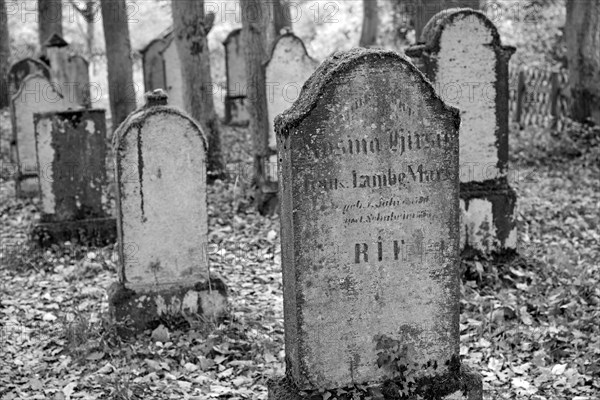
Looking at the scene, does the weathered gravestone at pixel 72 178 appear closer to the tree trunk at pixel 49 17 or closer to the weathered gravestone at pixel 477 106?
the weathered gravestone at pixel 477 106

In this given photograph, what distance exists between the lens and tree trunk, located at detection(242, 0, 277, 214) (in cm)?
1098

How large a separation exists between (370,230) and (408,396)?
992 mm

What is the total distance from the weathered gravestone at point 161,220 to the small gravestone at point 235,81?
11084mm

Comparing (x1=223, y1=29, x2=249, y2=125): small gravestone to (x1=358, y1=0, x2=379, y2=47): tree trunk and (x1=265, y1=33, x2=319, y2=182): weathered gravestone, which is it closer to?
(x1=265, y1=33, x2=319, y2=182): weathered gravestone

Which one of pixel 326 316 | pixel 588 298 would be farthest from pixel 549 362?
pixel 326 316

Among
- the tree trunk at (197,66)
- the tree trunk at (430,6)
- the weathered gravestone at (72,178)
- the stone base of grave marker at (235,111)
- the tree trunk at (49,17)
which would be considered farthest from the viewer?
the tree trunk at (49,17)

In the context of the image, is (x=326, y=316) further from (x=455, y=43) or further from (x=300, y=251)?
(x=455, y=43)

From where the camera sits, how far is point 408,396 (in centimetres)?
464

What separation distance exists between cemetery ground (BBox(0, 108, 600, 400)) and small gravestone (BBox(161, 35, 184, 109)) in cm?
684

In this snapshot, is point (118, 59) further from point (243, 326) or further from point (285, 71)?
point (243, 326)

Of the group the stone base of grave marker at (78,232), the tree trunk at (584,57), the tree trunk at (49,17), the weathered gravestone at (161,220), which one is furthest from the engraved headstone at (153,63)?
the weathered gravestone at (161,220)

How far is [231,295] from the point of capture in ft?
25.4

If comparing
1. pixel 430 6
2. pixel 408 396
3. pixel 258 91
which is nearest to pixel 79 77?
pixel 258 91

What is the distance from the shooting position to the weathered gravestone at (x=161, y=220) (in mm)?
6793
